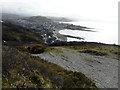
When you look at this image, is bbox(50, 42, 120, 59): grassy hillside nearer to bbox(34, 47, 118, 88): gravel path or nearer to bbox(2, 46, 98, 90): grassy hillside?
bbox(34, 47, 118, 88): gravel path

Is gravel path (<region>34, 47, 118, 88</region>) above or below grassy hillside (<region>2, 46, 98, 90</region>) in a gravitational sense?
below

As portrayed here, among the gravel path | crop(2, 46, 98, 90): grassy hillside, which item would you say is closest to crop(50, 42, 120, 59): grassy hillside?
the gravel path

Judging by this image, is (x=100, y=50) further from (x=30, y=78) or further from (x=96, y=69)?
(x=30, y=78)

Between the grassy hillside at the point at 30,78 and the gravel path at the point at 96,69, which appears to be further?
the gravel path at the point at 96,69

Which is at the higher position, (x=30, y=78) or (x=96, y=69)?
(x=30, y=78)

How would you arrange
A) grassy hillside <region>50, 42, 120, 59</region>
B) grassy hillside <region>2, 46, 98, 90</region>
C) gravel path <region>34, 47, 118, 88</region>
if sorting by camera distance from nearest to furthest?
grassy hillside <region>2, 46, 98, 90</region> < gravel path <region>34, 47, 118, 88</region> < grassy hillside <region>50, 42, 120, 59</region>

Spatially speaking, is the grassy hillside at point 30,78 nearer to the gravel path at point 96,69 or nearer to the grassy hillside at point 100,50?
the gravel path at point 96,69

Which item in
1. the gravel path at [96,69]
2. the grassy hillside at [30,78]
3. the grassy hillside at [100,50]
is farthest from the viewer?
the grassy hillside at [100,50]

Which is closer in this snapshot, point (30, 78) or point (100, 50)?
point (30, 78)

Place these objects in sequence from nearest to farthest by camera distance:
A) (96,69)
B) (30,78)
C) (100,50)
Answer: (30,78)
(96,69)
(100,50)

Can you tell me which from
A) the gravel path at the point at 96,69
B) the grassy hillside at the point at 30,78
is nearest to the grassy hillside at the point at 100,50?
the gravel path at the point at 96,69

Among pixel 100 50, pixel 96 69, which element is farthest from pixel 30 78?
pixel 100 50

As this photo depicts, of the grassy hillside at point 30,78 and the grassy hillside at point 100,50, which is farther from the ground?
the grassy hillside at point 30,78
